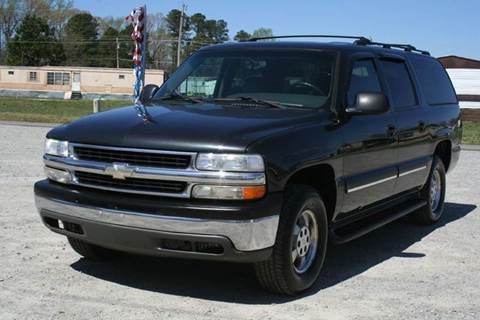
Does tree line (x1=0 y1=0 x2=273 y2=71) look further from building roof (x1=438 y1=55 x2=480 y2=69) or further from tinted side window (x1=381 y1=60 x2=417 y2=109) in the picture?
tinted side window (x1=381 y1=60 x2=417 y2=109)

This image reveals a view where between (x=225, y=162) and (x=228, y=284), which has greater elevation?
(x=225, y=162)

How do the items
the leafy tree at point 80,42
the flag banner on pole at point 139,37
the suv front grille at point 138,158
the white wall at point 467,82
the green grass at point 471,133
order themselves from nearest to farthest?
the suv front grille at point 138,158 < the flag banner on pole at point 139,37 < the green grass at point 471,133 < the white wall at point 467,82 < the leafy tree at point 80,42

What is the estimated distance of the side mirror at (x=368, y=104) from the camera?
5230 millimetres

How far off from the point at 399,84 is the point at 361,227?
5.70 feet

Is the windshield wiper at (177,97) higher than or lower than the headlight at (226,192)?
higher

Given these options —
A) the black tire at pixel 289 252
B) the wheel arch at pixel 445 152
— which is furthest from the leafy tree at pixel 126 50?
the black tire at pixel 289 252

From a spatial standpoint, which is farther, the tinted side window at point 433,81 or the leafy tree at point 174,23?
the leafy tree at point 174,23

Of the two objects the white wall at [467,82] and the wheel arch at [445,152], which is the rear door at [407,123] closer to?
the wheel arch at [445,152]

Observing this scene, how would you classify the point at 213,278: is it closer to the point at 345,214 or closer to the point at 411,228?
the point at 345,214

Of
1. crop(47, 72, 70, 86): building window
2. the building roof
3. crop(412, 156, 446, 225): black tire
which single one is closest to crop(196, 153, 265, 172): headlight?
crop(412, 156, 446, 225): black tire

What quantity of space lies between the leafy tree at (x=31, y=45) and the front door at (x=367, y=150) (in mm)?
83490

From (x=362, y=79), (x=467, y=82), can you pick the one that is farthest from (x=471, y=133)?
(x=362, y=79)

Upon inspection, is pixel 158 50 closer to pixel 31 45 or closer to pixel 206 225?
pixel 31 45

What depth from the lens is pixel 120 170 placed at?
14.3 ft
